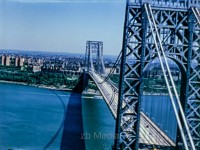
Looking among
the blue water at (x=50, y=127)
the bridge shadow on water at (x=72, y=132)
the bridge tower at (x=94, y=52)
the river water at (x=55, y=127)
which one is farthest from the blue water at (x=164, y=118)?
the bridge tower at (x=94, y=52)

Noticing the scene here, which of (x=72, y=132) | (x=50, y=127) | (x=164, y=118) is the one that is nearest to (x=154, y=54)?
(x=72, y=132)

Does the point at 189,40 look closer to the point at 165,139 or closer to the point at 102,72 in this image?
the point at 165,139

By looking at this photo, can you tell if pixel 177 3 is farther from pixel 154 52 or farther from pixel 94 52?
pixel 94 52

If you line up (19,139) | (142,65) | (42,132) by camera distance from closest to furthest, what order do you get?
(142,65) < (19,139) < (42,132)

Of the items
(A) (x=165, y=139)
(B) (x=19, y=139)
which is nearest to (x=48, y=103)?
(B) (x=19, y=139)

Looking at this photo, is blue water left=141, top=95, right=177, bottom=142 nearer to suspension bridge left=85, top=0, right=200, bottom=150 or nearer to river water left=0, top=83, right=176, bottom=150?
river water left=0, top=83, right=176, bottom=150

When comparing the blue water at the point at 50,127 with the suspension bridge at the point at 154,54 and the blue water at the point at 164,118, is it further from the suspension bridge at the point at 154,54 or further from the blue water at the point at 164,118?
the suspension bridge at the point at 154,54

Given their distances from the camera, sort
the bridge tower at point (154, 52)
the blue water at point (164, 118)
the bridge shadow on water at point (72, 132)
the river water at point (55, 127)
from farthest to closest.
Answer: the river water at point (55, 127)
the bridge shadow on water at point (72, 132)
the blue water at point (164, 118)
the bridge tower at point (154, 52)

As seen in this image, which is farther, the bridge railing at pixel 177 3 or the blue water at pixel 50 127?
the blue water at pixel 50 127
